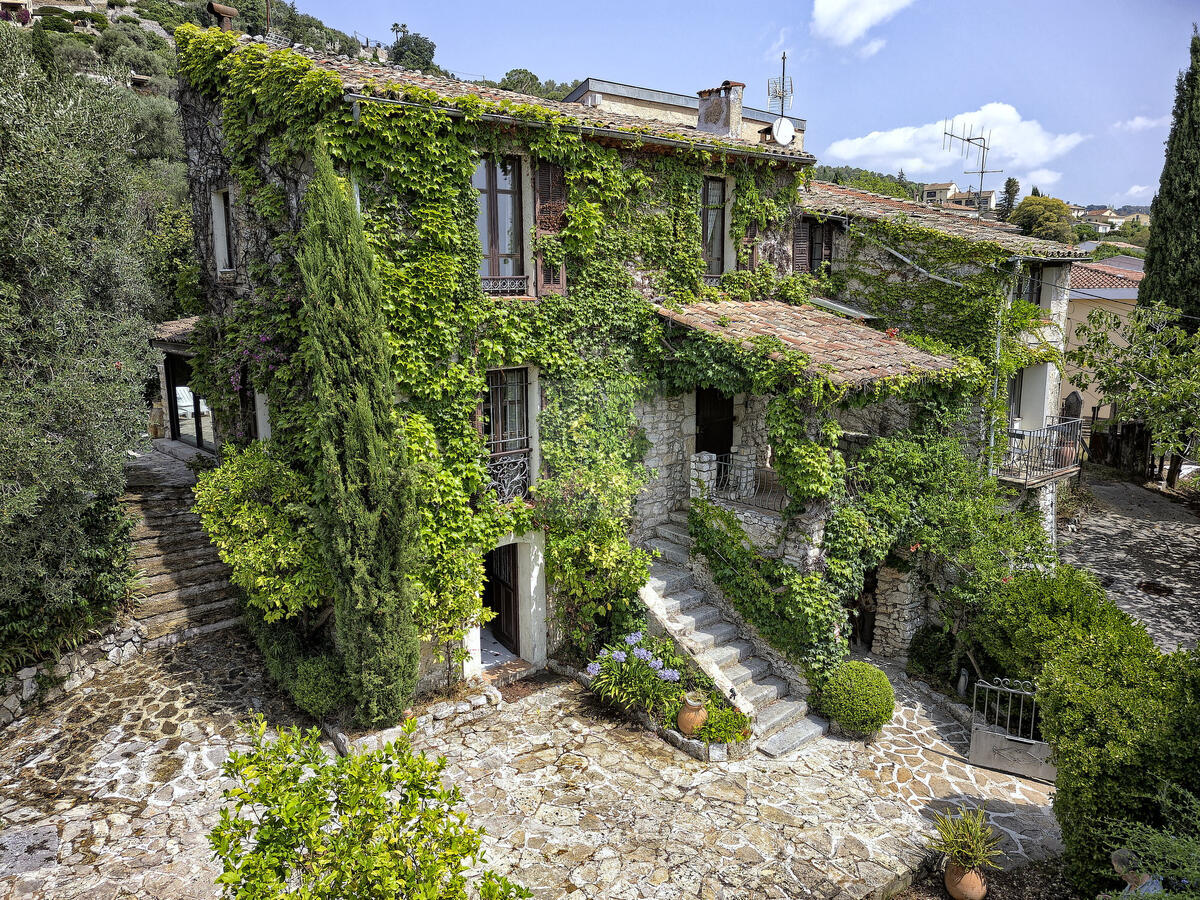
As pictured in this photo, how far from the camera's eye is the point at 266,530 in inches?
409

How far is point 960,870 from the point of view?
823cm

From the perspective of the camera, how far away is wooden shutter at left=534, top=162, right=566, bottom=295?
11539 mm

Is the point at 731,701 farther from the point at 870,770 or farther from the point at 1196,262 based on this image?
the point at 1196,262

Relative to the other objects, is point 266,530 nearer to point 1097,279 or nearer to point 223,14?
point 223,14

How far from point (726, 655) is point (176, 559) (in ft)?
33.5

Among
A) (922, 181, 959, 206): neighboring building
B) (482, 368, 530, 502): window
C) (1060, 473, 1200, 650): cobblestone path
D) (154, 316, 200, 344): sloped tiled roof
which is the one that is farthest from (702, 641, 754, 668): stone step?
(922, 181, 959, 206): neighboring building

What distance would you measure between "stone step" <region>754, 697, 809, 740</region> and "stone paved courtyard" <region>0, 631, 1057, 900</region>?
565mm

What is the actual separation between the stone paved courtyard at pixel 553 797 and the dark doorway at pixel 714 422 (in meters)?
5.71

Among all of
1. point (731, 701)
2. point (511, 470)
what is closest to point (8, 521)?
point (511, 470)

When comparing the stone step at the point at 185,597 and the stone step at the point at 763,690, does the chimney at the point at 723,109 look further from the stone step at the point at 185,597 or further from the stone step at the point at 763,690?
the stone step at the point at 185,597

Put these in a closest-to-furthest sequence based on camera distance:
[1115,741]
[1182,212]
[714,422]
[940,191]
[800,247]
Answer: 1. [1115,741]
2. [714,422]
3. [800,247]
4. [1182,212]
5. [940,191]

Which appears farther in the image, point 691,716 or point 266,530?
point 691,716

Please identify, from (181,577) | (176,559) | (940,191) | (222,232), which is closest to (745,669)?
(181,577)

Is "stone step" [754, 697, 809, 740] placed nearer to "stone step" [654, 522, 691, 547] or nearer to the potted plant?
the potted plant
